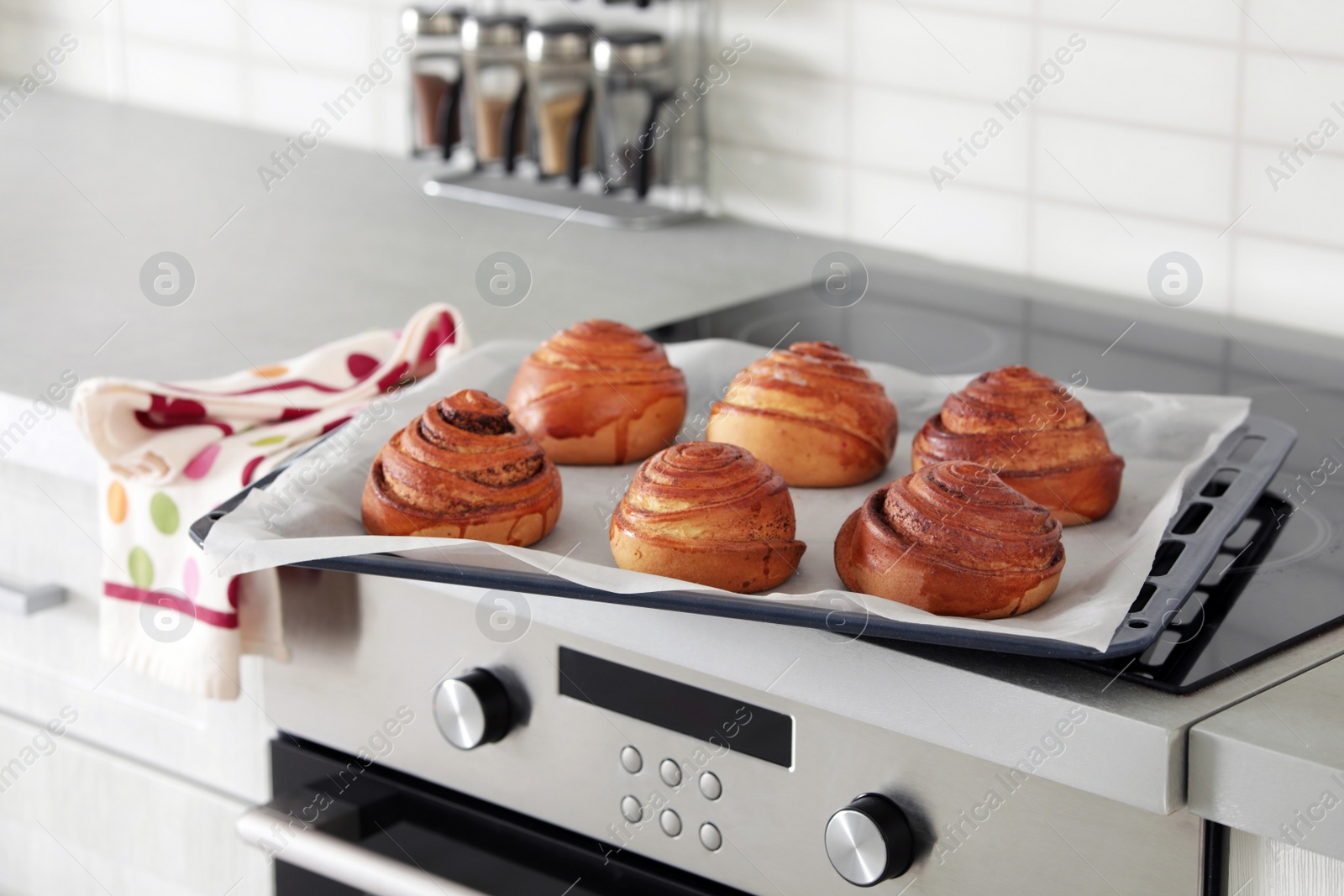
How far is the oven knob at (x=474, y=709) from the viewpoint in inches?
33.0

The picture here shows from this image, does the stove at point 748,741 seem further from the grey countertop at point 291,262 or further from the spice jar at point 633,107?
the spice jar at point 633,107

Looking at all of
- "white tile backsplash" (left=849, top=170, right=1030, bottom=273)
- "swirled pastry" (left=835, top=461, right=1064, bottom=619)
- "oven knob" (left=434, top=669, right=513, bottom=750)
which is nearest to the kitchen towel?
"oven knob" (left=434, top=669, right=513, bottom=750)

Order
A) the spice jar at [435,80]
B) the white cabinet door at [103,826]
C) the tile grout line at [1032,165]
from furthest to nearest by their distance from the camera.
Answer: the spice jar at [435,80] → the tile grout line at [1032,165] → the white cabinet door at [103,826]

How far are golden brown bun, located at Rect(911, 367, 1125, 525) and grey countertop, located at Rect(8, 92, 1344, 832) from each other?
0.50 feet

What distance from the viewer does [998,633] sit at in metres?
0.65

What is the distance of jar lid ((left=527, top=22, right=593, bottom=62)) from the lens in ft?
5.14

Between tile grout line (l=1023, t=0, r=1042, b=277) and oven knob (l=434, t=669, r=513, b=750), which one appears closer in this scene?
oven knob (l=434, t=669, r=513, b=750)

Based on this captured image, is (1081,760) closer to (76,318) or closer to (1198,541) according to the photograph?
(1198,541)

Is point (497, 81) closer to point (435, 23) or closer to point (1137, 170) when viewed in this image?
point (435, 23)

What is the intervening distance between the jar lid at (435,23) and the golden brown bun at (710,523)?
1041 mm

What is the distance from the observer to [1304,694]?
2.14 feet

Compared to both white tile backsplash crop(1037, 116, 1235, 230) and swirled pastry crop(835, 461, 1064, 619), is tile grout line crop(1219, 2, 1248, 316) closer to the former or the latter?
white tile backsplash crop(1037, 116, 1235, 230)

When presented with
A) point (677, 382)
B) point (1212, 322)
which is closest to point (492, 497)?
point (677, 382)

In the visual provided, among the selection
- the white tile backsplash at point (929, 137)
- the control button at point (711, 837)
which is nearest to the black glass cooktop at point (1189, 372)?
the white tile backsplash at point (929, 137)
